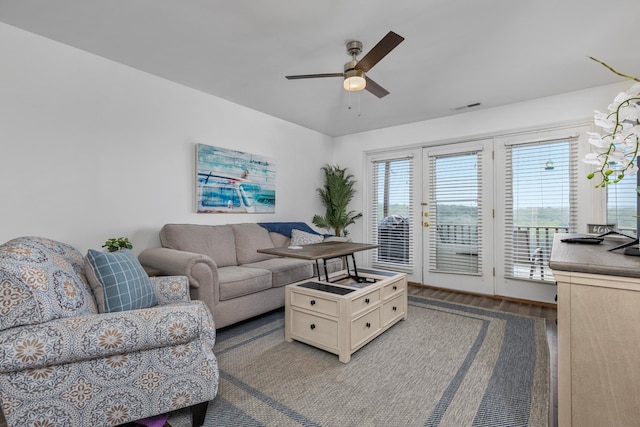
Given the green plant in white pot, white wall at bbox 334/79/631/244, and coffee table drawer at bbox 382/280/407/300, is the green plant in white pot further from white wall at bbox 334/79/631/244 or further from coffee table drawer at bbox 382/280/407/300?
white wall at bbox 334/79/631/244

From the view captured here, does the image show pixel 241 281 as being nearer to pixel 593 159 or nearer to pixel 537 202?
pixel 593 159

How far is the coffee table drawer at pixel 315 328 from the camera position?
221cm

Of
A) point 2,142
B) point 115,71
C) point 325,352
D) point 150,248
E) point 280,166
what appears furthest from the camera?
point 280,166

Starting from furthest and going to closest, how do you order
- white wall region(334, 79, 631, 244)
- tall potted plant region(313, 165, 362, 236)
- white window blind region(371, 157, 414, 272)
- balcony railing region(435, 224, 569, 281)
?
tall potted plant region(313, 165, 362, 236), white window blind region(371, 157, 414, 272), balcony railing region(435, 224, 569, 281), white wall region(334, 79, 631, 244)

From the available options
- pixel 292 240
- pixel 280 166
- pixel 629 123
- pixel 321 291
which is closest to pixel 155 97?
pixel 280 166

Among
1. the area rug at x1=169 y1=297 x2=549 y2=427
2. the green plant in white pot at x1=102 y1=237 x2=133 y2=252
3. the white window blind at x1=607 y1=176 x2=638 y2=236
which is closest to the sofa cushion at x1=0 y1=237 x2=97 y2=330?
the area rug at x1=169 y1=297 x2=549 y2=427

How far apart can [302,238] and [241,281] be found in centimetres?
133

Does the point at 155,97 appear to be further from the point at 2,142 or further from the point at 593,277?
the point at 593,277

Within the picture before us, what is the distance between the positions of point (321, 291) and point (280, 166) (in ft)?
8.12

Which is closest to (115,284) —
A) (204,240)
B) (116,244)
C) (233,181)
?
(116,244)

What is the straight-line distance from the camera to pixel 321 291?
2309 millimetres

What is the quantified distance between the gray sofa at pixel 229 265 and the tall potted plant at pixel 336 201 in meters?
1.11

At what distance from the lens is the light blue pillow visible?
1551 mm

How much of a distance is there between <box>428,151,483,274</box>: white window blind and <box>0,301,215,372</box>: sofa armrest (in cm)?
369
